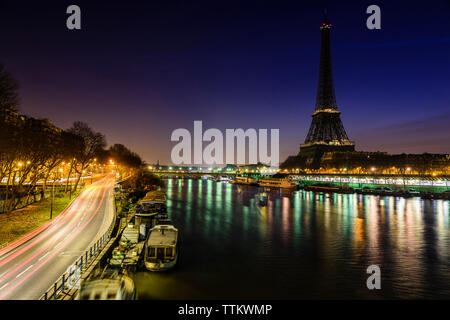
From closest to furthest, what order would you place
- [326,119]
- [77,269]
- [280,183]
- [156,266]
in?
[77,269] → [156,266] → [280,183] → [326,119]

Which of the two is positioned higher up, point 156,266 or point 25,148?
point 25,148

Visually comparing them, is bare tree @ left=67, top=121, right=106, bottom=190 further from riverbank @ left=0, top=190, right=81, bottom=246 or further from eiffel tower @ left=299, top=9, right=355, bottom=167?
eiffel tower @ left=299, top=9, right=355, bottom=167

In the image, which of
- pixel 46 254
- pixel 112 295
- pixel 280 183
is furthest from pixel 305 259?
pixel 280 183

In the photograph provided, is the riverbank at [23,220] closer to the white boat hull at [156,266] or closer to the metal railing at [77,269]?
the metal railing at [77,269]

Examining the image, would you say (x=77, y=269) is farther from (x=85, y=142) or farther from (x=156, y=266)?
(x=85, y=142)
